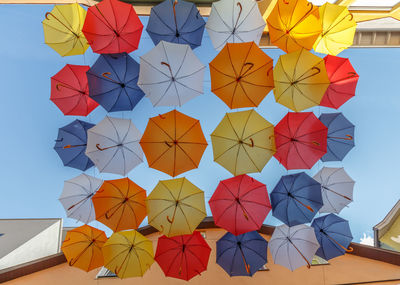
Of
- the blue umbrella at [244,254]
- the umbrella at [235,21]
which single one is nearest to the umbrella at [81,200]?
the blue umbrella at [244,254]

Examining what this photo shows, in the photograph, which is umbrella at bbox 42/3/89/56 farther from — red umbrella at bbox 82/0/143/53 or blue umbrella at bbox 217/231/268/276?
blue umbrella at bbox 217/231/268/276

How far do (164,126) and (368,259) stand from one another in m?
8.30

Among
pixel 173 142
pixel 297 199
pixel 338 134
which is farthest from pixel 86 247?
pixel 338 134

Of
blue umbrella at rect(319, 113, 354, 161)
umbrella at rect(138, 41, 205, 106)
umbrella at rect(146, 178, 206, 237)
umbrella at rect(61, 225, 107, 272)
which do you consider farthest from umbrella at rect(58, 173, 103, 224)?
blue umbrella at rect(319, 113, 354, 161)

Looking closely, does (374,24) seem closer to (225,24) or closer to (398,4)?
(398,4)

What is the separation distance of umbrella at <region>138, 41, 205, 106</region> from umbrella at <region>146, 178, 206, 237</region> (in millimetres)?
1835

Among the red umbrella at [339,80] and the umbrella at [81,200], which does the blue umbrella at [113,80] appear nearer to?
the umbrella at [81,200]

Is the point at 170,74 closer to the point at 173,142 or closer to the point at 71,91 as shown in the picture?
the point at 173,142

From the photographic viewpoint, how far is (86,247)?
6.06 m

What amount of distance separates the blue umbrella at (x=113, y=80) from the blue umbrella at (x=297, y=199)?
4.25 meters

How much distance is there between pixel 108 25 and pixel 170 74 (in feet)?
5.91

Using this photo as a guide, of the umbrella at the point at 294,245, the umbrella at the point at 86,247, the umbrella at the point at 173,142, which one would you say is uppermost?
the umbrella at the point at 173,142

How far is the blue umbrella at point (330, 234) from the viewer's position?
249 inches

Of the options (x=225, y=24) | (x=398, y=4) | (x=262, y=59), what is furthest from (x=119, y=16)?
(x=398, y=4)
